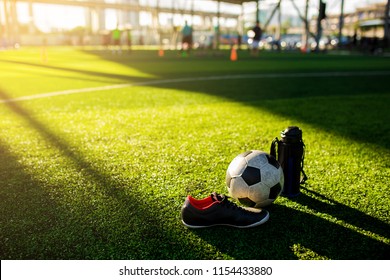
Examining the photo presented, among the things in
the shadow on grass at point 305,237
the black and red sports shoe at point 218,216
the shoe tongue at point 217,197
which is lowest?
the shadow on grass at point 305,237

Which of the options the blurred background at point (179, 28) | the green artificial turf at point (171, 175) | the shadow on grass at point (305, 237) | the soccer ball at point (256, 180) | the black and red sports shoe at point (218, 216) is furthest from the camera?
the blurred background at point (179, 28)

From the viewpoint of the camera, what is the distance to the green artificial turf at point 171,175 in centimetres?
231

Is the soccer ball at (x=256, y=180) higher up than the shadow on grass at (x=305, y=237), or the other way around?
the soccer ball at (x=256, y=180)

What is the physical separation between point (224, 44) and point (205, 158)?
56792 mm

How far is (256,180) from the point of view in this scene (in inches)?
106

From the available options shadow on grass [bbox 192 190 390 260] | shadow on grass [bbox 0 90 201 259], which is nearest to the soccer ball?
shadow on grass [bbox 192 190 390 260]

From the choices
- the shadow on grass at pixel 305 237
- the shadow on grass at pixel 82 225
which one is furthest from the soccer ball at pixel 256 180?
the shadow on grass at pixel 82 225

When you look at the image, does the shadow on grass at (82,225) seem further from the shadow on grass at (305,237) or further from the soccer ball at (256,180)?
the soccer ball at (256,180)

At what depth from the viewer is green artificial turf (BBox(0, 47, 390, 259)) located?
2312 millimetres

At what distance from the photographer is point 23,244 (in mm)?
2309

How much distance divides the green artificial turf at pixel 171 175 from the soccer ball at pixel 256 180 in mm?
157

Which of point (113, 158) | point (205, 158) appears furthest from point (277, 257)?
point (113, 158)

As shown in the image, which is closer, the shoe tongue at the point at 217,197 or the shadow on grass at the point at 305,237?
the shadow on grass at the point at 305,237

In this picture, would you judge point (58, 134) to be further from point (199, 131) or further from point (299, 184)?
point (299, 184)
